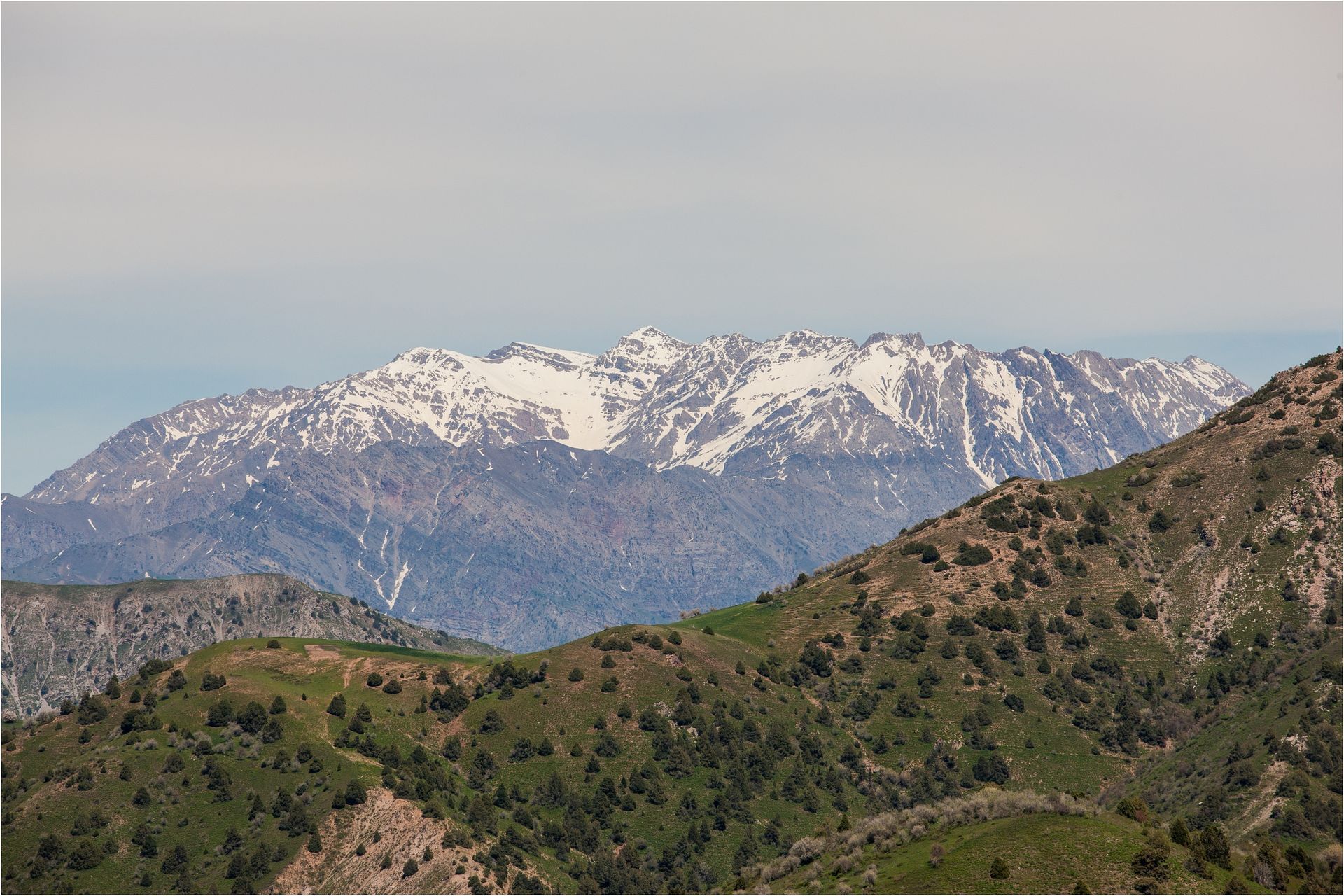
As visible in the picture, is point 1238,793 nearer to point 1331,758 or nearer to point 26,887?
point 1331,758

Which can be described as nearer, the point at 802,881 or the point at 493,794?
the point at 802,881

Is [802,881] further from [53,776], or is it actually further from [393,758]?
[53,776]

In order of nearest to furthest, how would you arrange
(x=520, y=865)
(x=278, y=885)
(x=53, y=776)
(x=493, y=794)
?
1. (x=278, y=885)
2. (x=520, y=865)
3. (x=53, y=776)
4. (x=493, y=794)

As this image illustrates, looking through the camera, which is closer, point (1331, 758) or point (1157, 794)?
point (1331, 758)

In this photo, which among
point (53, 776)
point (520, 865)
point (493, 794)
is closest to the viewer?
point (520, 865)

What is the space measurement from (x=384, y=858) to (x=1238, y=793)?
95.2 m

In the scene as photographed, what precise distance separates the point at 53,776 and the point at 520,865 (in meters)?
59.6

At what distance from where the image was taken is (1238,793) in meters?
165

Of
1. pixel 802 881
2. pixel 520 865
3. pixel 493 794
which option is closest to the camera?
pixel 802 881

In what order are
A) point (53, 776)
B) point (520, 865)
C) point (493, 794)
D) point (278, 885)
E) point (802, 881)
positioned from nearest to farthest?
point (802, 881) → point (278, 885) → point (520, 865) → point (53, 776) → point (493, 794)

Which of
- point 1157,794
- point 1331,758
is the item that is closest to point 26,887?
point 1157,794

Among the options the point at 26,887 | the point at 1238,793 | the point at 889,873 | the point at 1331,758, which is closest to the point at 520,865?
the point at 26,887

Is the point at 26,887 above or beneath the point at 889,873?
beneath

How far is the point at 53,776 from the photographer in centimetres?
18012
